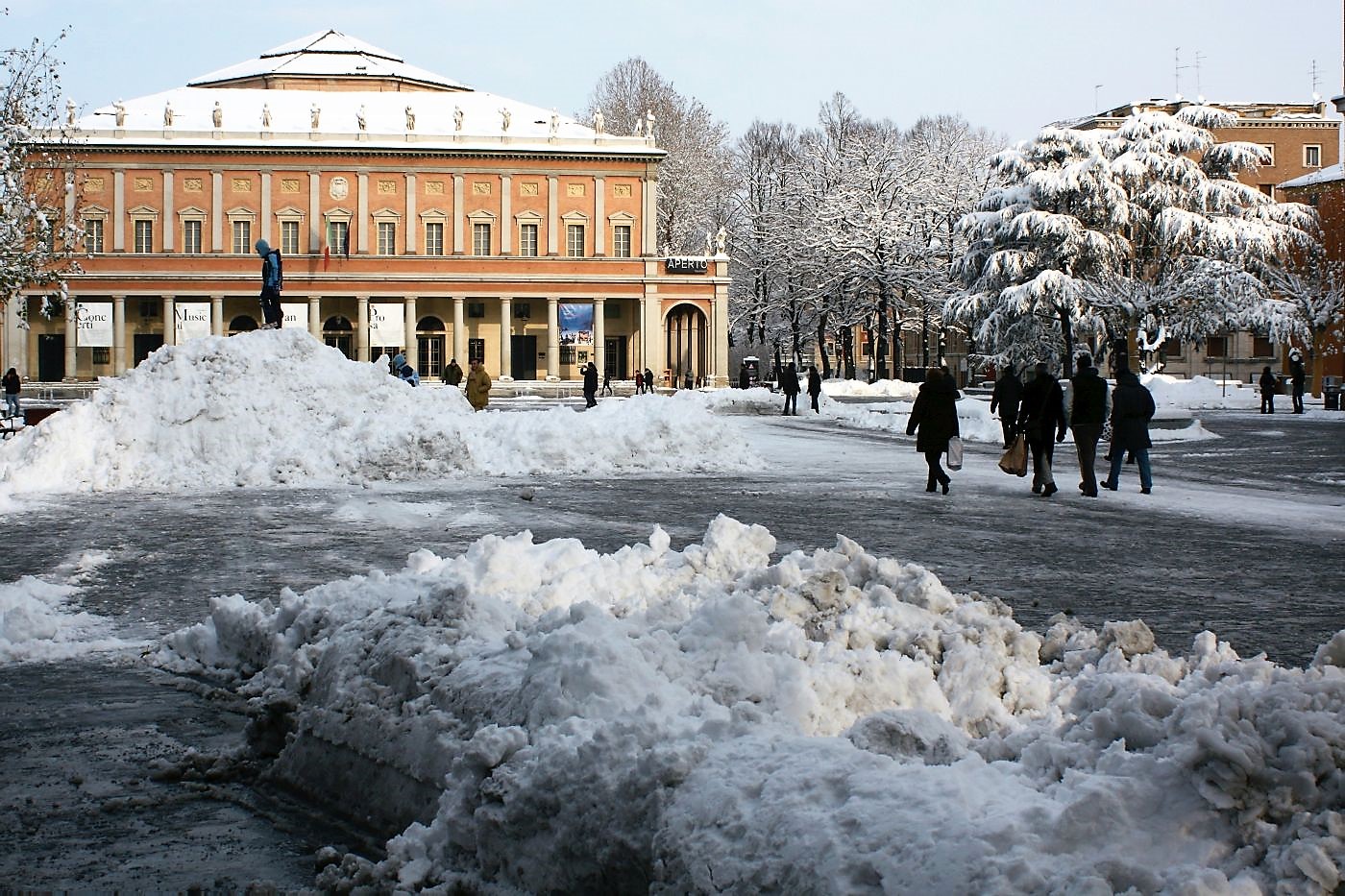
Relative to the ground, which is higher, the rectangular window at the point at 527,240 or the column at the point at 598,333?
the rectangular window at the point at 527,240

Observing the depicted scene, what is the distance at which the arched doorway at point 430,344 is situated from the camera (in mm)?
75875

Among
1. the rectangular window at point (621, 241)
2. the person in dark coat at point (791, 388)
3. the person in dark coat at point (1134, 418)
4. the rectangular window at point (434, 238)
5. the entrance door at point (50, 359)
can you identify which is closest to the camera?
the person in dark coat at point (1134, 418)

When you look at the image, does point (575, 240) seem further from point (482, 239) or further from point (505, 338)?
point (505, 338)

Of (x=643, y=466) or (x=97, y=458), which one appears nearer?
(x=97, y=458)

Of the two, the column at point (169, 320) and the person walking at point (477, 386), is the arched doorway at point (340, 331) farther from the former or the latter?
the person walking at point (477, 386)

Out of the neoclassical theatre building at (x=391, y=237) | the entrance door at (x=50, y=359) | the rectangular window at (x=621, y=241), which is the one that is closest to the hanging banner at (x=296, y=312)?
the neoclassical theatre building at (x=391, y=237)

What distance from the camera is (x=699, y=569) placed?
7527 millimetres

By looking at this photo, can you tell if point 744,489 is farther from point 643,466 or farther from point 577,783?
point 577,783

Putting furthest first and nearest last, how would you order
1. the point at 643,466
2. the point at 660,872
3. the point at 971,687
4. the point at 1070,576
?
1. the point at 643,466
2. the point at 1070,576
3. the point at 971,687
4. the point at 660,872

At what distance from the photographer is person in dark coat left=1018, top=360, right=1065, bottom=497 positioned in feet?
53.6

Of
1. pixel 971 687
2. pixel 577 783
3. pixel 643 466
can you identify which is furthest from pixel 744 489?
pixel 577 783

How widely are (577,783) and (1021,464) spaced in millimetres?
13778

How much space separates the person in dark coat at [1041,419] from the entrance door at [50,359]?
213 ft

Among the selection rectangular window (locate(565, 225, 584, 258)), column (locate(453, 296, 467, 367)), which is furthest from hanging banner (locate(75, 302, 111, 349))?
rectangular window (locate(565, 225, 584, 258))
